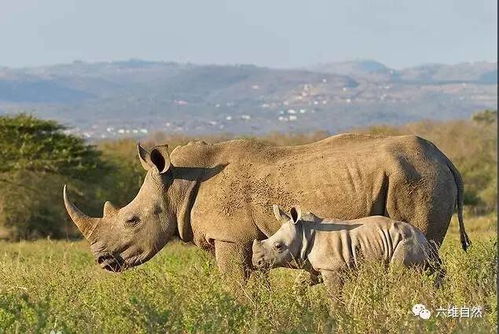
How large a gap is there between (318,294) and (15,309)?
2281 millimetres

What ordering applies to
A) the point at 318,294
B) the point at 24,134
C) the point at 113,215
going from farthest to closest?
1. the point at 24,134
2. the point at 113,215
3. the point at 318,294

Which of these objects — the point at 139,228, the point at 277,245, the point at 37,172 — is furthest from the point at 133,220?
the point at 37,172

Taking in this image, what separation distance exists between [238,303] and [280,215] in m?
1.15

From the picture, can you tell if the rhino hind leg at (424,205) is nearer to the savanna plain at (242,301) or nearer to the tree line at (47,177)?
the savanna plain at (242,301)

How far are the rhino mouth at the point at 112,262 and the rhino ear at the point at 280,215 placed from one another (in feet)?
5.52

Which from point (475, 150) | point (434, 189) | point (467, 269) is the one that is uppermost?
point (434, 189)

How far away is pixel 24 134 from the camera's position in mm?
37844

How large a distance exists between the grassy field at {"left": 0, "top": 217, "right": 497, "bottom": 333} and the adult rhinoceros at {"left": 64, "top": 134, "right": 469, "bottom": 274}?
432 millimetres

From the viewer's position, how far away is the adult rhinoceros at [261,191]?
9594 mm

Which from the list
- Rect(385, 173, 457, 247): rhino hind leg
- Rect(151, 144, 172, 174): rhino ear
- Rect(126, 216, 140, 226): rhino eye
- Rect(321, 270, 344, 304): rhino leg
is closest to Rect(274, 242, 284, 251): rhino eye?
Rect(321, 270, 344, 304): rhino leg

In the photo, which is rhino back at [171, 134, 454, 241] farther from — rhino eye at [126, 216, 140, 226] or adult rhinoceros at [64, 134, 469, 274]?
rhino eye at [126, 216, 140, 226]

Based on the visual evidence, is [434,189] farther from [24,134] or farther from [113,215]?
[24,134]

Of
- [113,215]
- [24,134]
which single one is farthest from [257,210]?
[24,134]

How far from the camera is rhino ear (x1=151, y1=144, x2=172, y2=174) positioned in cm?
1011
